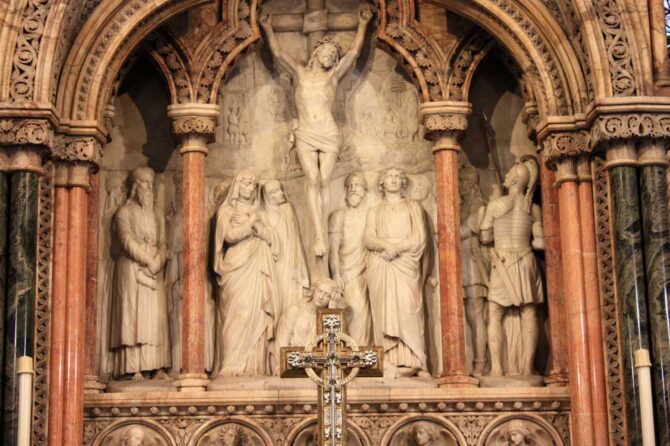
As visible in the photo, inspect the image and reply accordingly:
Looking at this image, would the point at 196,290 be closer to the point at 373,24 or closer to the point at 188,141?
the point at 188,141

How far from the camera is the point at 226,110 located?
64.1ft

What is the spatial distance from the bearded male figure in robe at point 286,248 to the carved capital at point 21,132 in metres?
2.91

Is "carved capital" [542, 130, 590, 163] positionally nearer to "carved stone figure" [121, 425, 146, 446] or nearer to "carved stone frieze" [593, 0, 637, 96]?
"carved stone frieze" [593, 0, 637, 96]

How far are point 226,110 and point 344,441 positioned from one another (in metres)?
4.81

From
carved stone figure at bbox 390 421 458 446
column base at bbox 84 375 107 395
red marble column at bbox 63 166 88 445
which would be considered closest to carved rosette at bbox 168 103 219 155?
red marble column at bbox 63 166 88 445

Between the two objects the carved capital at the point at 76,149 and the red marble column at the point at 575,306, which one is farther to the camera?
the carved capital at the point at 76,149

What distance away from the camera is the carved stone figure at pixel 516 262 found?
61.3 ft

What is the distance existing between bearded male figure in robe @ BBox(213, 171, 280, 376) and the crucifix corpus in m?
1.85

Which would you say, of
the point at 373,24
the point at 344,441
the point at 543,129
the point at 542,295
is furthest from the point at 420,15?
the point at 344,441

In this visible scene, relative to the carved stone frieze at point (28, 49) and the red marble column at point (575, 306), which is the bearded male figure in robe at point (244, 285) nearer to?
the carved stone frieze at point (28, 49)

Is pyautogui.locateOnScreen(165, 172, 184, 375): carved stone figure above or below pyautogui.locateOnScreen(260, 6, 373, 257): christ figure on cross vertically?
below

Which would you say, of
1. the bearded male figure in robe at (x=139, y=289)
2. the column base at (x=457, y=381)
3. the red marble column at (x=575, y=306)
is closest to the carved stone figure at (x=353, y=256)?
the column base at (x=457, y=381)

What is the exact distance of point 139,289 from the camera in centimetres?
1873

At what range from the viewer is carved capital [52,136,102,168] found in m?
18.0
